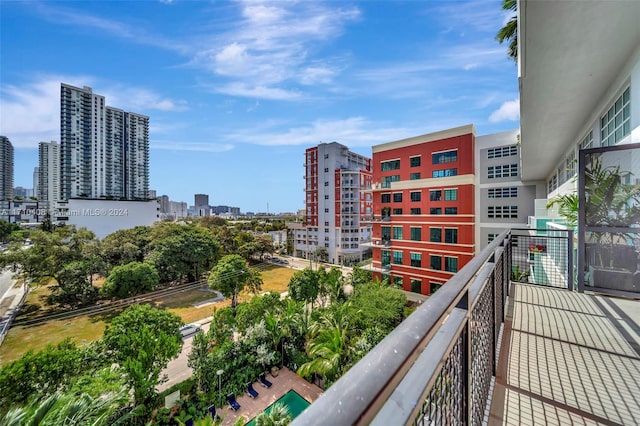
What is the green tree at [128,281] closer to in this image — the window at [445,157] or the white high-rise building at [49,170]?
the window at [445,157]

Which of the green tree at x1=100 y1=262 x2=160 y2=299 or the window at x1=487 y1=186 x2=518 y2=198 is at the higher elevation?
the window at x1=487 y1=186 x2=518 y2=198

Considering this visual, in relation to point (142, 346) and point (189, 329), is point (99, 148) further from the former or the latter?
point (142, 346)

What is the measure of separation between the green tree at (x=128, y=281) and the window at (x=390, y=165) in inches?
728

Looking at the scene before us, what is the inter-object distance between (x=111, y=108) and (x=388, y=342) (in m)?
59.9

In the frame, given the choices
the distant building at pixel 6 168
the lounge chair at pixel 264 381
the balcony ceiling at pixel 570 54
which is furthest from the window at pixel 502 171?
the distant building at pixel 6 168

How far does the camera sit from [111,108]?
147ft

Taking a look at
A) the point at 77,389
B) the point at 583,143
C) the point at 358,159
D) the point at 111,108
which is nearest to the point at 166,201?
the point at 111,108

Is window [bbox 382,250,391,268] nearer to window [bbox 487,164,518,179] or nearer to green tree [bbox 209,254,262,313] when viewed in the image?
window [bbox 487,164,518,179]

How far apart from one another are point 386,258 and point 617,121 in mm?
15009

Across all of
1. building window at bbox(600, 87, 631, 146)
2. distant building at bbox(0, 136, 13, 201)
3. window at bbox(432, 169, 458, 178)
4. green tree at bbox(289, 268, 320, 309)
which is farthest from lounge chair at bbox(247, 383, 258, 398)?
distant building at bbox(0, 136, 13, 201)

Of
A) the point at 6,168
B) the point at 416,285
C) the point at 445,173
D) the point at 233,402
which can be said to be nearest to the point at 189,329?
the point at 233,402

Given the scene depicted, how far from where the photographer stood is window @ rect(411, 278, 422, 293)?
55.6 feet

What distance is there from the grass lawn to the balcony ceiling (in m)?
18.1

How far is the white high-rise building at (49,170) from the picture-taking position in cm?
4947
